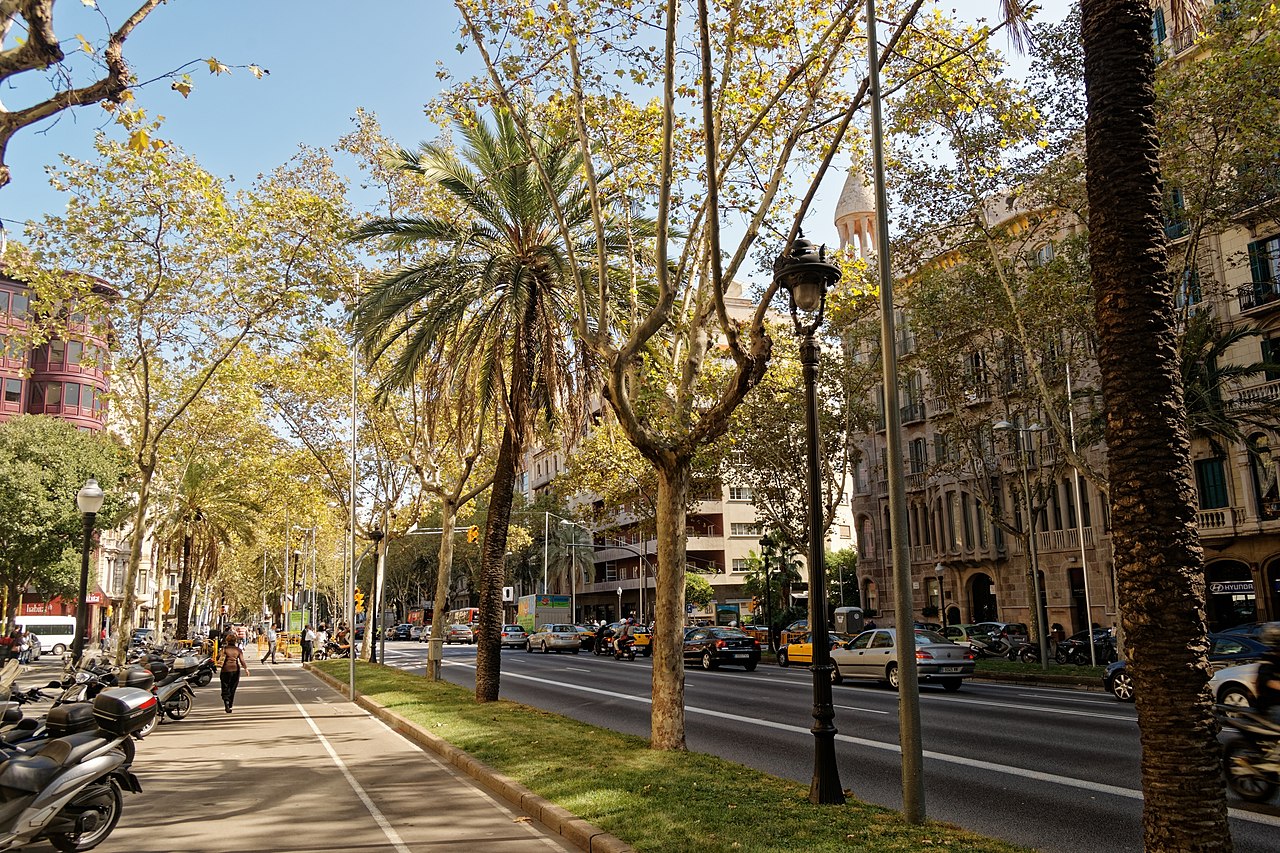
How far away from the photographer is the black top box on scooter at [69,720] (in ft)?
27.8

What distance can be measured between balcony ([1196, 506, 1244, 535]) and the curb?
2743cm

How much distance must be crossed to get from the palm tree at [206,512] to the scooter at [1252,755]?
116 ft

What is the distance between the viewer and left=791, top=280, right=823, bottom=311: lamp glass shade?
350 inches

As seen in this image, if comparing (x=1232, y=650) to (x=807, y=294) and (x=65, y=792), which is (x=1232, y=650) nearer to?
(x=807, y=294)

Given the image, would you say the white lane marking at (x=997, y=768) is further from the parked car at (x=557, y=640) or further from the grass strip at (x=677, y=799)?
the parked car at (x=557, y=640)

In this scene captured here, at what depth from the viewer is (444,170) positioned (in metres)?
17.4

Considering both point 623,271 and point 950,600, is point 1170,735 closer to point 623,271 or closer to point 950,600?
point 623,271

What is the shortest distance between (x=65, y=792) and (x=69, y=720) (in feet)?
5.47

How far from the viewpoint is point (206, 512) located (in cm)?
4338

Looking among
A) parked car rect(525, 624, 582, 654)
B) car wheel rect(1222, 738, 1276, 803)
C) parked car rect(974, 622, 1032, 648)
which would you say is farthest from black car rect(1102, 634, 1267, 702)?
parked car rect(525, 624, 582, 654)

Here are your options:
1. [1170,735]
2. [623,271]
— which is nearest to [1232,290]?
[623,271]

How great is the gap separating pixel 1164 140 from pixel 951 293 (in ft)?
29.7

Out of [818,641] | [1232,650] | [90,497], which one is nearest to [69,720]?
[818,641]

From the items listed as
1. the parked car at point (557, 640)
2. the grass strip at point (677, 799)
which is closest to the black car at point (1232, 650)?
the grass strip at point (677, 799)
